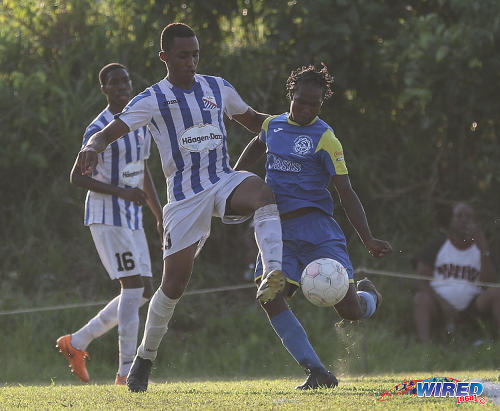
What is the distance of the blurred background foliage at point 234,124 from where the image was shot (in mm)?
11539

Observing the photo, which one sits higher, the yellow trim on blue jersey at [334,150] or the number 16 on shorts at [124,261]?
the yellow trim on blue jersey at [334,150]

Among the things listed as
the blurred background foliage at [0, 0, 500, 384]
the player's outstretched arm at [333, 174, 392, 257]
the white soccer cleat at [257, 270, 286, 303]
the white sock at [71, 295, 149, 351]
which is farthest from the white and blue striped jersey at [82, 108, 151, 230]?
the blurred background foliage at [0, 0, 500, 384]

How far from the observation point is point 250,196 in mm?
5609

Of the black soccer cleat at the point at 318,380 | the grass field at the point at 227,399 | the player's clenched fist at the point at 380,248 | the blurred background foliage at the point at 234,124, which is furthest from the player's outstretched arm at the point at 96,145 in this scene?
the blurred background foliage at the point at 234,124

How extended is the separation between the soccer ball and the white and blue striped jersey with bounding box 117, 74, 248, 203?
0.80m

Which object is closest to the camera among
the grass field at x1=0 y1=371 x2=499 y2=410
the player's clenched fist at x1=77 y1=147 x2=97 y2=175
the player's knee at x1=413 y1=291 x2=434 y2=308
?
the grass field at x1=0 y1=371 x2=499 y2=410

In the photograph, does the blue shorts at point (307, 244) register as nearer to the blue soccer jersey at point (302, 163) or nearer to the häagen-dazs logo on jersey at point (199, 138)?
the blue soccer jersey at point (302, 163)

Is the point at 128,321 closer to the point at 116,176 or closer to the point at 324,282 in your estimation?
the point at 116,176

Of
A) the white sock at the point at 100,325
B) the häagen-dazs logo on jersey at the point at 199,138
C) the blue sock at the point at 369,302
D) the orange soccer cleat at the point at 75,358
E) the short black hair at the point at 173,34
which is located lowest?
the orange soccer cleat at the point at 75,358

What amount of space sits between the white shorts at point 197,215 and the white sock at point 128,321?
6.49 ft

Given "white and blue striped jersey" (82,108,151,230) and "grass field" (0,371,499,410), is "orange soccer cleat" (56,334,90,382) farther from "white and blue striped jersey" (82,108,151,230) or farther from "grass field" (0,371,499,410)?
"grass field" (0,371,499,410)

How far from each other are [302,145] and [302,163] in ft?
0.38

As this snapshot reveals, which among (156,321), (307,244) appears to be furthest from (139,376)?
(307,244)

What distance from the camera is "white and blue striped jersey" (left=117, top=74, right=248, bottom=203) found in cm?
585
